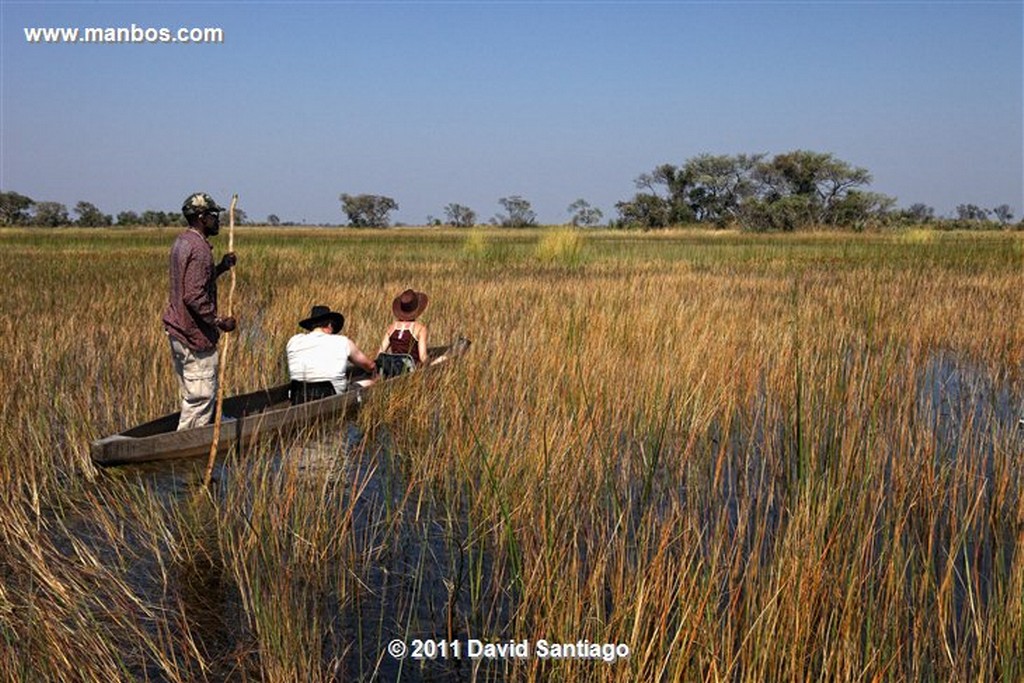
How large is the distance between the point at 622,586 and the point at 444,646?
690mm

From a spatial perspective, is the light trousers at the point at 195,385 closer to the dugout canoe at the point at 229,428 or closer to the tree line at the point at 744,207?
the dugout canoe at the point at 229,428

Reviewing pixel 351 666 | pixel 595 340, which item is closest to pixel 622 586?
pixel 351 666

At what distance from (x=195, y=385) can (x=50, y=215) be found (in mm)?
90387

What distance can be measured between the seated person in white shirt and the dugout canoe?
8.9 inches

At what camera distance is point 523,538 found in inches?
134

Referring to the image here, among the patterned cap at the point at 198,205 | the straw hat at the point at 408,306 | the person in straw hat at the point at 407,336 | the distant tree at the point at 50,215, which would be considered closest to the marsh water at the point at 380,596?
the patterned cap at the point at 198,205

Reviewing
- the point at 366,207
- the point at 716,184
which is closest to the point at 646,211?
the point at 716,184

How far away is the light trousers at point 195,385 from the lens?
559 centimetres

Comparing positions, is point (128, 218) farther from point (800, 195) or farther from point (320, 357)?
point (320, 357)

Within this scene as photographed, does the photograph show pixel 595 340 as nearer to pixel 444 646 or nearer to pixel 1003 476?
pixel 1003 476

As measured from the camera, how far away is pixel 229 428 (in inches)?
212

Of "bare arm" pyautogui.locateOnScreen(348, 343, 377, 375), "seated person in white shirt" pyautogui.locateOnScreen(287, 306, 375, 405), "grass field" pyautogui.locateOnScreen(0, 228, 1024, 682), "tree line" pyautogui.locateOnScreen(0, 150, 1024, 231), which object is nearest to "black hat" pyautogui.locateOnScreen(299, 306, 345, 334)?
"seated person in white shirt" pyautogui.locateOnScreen(287, 306, 375, 405)

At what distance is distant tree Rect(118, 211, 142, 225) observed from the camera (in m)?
80.2

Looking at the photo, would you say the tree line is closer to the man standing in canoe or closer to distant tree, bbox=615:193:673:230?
distant tree, bbox=615:193:673:230
